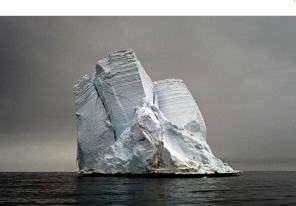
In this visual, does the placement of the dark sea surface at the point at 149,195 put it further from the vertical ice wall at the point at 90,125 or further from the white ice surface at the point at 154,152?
the vertical ice wall at the point at 90,125

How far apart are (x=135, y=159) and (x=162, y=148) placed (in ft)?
5.33

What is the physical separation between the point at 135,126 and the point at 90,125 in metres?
4.31

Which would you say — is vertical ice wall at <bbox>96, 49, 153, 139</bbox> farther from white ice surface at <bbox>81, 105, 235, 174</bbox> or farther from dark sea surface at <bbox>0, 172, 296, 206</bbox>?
dark sea surface at <bbox>0, 172, 296, 206</bbox>

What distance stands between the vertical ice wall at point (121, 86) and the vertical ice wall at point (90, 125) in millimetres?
611

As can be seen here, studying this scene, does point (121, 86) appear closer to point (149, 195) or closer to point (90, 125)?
point (90, 125)

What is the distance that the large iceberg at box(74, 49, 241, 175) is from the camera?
57.6 feet

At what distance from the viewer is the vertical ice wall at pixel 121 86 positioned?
2055 centimetres

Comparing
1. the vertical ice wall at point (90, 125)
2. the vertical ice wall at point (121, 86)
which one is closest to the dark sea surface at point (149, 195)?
the vertical ice wall at point (90, 125)

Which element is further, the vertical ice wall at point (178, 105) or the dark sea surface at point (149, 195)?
the vertical ice wall at point (178, 105)

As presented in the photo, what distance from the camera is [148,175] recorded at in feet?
57.7

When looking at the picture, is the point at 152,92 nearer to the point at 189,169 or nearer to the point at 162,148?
the point at 162,148

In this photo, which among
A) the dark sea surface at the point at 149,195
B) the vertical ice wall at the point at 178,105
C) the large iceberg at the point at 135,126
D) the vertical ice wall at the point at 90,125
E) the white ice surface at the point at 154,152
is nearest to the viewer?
the dark sea surface at the point at 149,195

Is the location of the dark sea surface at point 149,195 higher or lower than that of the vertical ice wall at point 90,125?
lower

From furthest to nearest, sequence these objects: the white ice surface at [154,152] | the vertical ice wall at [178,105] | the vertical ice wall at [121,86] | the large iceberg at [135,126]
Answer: the vertical ice wall at [178,105] < the vertical ice wall at [121,86] < the large iceberg at [135,126] < the white ice surface at [154,152]
